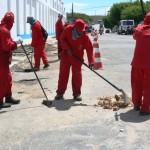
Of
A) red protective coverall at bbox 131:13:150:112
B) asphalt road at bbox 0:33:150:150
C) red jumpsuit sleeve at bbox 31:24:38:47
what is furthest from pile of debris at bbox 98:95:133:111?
red jumpsuit sleeve at bbox 31:24:38:47

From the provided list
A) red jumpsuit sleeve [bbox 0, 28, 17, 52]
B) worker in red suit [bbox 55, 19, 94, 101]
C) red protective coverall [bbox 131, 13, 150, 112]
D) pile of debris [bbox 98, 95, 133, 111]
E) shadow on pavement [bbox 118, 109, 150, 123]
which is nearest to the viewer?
shadow on pavement [bbox 118, 109, 150, 123]

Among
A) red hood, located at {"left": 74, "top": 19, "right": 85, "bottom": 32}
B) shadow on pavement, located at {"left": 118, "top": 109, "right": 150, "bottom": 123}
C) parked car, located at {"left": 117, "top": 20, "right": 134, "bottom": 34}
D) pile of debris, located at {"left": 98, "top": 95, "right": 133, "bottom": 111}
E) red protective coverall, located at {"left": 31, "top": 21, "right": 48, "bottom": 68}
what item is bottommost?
parked car, located at {"left": 117, "top": 20, "right": 134, "bottom": 34}

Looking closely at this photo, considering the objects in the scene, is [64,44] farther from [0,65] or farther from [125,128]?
[125,128]

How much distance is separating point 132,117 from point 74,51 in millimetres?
2041

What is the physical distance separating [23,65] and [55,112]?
8.52 m

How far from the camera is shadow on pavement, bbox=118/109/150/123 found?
22.4 feet

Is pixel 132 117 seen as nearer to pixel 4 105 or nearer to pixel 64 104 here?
pixel 64 104

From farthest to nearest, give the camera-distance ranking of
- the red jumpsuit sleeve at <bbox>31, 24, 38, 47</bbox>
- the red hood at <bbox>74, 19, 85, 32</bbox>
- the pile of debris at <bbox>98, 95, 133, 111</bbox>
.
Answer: the red jumpsuit sleeve at <bbox>31, 24, 38, 47</bbox> < the red hood at <bbox>74, 19, 85, 32</bbox> < the pile of debris at <bbox>98, 95, 133, 111</bbox>

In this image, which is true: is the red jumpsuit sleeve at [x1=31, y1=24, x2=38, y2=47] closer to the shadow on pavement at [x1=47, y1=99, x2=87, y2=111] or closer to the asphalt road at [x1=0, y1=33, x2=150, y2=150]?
the asphalt road at [x1=0, y1=33, x2=150, y2=150]

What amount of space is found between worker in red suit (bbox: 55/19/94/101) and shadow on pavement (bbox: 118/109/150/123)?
145cm

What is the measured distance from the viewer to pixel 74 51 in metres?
8.34

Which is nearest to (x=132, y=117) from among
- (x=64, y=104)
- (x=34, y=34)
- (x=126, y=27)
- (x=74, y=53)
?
(x=64, y=104)

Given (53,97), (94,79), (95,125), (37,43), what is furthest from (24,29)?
(95,125)

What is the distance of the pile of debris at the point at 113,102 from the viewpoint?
25.4 feet
